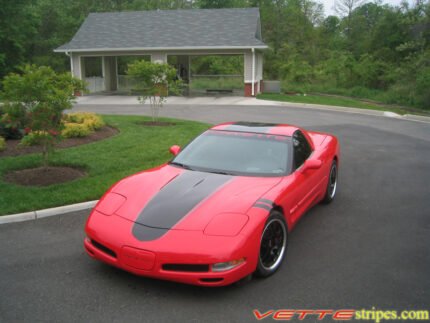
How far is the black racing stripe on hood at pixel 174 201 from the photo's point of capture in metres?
3.75

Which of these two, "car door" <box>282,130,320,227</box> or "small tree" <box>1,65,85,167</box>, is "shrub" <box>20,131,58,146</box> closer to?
"small tree" <box>1,65,85,167</box>

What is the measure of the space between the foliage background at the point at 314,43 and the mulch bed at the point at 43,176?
18925mm

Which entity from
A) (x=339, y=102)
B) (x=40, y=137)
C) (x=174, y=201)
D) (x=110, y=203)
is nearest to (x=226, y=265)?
(x=174, y=201)

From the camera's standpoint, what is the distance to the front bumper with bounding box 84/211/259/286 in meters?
3.48

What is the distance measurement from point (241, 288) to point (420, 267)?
192 cm

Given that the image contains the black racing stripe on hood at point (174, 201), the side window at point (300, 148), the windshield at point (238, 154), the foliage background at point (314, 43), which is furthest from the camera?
the foliage background at point (314, 43)

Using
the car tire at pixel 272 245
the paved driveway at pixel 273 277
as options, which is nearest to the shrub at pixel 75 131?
the paved driveway at pixel 273 277

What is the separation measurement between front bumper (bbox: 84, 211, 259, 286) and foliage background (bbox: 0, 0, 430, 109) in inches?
801

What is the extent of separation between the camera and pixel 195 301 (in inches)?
141

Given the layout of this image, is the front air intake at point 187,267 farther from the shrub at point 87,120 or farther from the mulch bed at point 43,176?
the shrub at point 87,120

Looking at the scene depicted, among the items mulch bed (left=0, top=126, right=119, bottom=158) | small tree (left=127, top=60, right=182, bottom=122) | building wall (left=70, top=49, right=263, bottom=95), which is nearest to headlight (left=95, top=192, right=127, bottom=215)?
mulch bed (left=0, top=126, right=119, bottom=158)

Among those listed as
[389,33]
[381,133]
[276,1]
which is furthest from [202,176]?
[276,1]

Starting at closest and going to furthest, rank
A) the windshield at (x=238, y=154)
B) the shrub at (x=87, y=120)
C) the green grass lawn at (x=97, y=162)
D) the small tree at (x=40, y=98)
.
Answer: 1. the windshield at (x=238, y=154)
2. the green grass lawn at (x=97, y=162)
3. the small tree at (x=40, y=98)
4. the shrub at (x=87, y=120)

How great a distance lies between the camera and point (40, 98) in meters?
6.56
